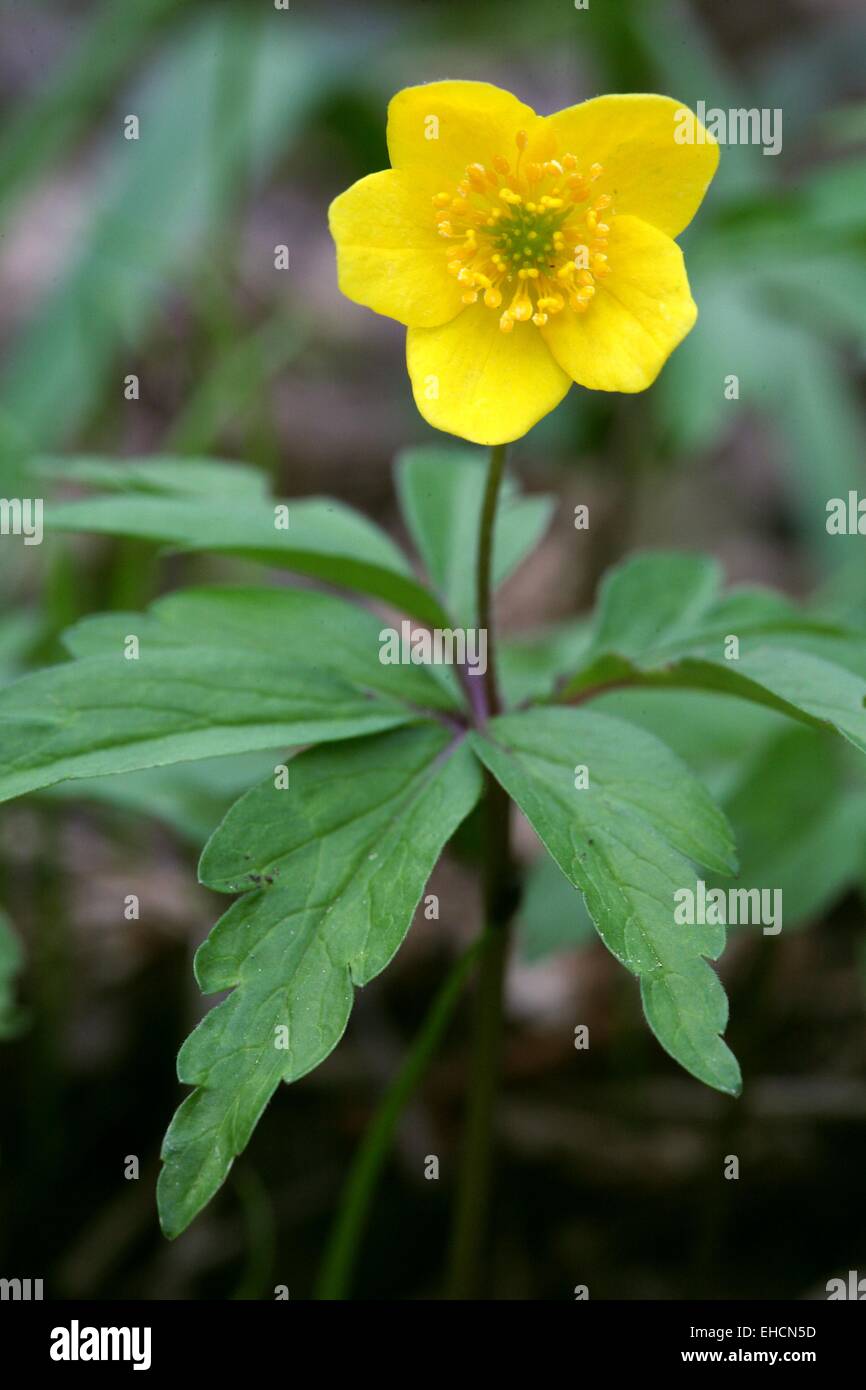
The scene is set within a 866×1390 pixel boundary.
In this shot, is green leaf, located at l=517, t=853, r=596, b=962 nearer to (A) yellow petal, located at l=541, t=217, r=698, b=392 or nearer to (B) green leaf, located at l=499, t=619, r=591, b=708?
(B) green leaf, located at l=499, t=619, r=591, b=708

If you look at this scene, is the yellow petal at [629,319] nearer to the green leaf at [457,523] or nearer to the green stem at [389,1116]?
the green leaf at [457,523]

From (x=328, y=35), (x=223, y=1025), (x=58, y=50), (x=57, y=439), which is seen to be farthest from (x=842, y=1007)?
(x=58, y=50)

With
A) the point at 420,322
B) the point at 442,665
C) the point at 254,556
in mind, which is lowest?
the point at 442,665

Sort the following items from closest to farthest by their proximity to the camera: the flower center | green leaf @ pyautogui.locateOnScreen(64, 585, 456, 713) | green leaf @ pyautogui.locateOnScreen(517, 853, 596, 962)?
the flower center → green leaf @ pyautogui.locateOnScreen(64, 585, 456, 713) → green leaf @ pyautogui.locateOnScreen(517, 853, 596, 962)

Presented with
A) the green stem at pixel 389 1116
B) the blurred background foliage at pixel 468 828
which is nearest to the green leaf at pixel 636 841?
the green stem at pixel 389 1116

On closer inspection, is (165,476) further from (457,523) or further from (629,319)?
(629,319)

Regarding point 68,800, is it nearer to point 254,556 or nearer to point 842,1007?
point 254,556

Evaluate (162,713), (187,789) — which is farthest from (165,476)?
(162,713)

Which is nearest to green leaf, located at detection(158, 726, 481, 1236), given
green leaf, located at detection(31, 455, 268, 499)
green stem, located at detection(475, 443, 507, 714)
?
green stem, located at detection(475, 443, 507, 714)
